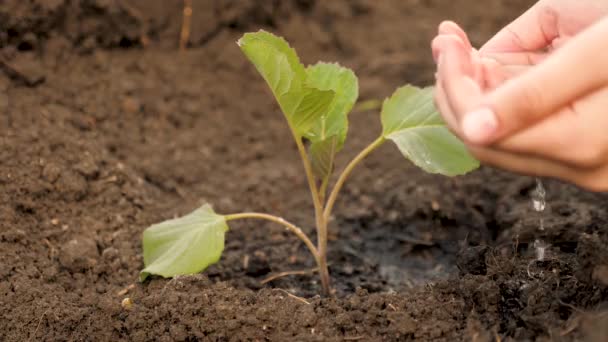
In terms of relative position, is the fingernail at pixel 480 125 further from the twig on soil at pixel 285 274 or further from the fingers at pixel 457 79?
the twig on soil at pixel 285 274

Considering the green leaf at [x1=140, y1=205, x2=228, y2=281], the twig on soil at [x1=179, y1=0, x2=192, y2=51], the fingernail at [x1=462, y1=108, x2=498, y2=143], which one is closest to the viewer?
the fingernail at [x1=462, y1=108, x2=498, y2=143]

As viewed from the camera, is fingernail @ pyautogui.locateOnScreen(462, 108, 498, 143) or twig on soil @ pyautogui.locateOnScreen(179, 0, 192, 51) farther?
twig on soil @ pyautogui.locateOnScreen(179, 0, 192, 51)

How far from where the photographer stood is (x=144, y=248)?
1.85 metres

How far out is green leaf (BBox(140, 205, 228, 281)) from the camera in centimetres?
173

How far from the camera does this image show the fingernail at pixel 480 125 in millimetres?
1176

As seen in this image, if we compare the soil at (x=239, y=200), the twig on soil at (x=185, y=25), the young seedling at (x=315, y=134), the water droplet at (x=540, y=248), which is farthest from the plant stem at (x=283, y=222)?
the twig on soil at (x=185, y=25)

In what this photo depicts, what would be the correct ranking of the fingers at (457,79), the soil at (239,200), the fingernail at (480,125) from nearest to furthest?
1. the fingernail at (480,125)
2. the fingers at (457,79)
3. the soil at (239,200)

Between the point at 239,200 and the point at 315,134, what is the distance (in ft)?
2.19

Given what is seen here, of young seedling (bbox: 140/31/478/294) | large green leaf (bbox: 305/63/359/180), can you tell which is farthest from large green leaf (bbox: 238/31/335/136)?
large green leaf (bbox: 305/63/359/180)

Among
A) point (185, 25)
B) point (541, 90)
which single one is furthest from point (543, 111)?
point (185, 25)

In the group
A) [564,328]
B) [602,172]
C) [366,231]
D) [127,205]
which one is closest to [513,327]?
[564,328]

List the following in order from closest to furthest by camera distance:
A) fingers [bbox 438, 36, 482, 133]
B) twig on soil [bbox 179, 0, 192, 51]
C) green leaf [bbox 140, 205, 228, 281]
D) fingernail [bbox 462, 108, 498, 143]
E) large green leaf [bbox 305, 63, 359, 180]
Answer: fingernail [bbox 462, 108, 498, 143] < fingers [bbox 438, 36, 482, 133] < green leaf [bbox 140, 205, 228, 281] < large green leaf [bbox 305, 63, 359, 180] < twig on soil [bbox 179, 0, 192, 51]

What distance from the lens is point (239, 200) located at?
2.44 metres

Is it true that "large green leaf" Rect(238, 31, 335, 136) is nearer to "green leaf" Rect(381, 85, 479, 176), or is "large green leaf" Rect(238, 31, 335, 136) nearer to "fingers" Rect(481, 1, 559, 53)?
"green leaf" Rect(381, 85, 479, 176)
